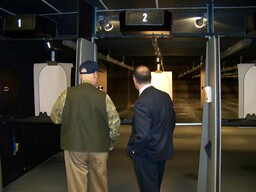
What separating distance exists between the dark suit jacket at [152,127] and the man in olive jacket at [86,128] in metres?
0.25

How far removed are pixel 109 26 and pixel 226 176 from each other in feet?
9.33

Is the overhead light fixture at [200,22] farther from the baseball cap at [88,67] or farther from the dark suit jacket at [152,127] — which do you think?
the baseball cap at [88,67]

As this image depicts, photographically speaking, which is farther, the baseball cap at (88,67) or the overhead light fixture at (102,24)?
the overhead light fixture at (102,24)

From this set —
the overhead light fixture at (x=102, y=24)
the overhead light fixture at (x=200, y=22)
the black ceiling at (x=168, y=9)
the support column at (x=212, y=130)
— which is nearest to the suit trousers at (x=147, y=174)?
the support column at (x=212, y=130)

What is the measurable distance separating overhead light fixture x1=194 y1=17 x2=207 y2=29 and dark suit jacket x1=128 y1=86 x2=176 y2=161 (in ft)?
7.49

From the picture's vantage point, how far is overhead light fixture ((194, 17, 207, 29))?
428 cm

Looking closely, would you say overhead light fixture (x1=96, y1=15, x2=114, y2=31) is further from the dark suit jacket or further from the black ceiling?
the dark suit jacket

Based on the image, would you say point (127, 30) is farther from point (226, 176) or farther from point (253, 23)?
point (226, 176)

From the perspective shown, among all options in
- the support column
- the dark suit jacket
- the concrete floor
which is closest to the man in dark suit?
the dark suit jacket

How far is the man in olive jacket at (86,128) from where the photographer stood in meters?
2.38

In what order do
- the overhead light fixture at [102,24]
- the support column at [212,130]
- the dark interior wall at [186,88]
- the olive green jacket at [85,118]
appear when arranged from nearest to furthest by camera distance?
the olive green jacket at [85,118] < the support column at [212,130] < the overhead light fixture at [102,24] < the dark interior wall at [186,88]

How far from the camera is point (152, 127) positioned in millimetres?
2334

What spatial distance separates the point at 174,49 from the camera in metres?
5.14

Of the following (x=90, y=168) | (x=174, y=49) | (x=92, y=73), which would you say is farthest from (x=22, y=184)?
(x=174, y=49)
